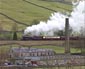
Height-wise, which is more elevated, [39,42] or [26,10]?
[26,10]

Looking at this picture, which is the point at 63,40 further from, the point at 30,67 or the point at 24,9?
the point at 24,9

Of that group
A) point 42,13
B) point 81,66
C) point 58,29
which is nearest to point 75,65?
point 81,66

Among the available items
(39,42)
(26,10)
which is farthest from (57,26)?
(26,10)

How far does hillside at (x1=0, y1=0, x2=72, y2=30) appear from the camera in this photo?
2992 inches

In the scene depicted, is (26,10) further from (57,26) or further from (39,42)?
(39,42)

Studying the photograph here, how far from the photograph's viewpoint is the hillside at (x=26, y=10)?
76.0m

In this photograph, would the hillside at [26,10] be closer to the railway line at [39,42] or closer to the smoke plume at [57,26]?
the smoke plume at [57,26]

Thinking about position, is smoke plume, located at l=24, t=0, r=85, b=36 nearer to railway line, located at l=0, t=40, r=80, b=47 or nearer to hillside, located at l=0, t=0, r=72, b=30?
railway line, located at l=0, t=40, r=80, b=47

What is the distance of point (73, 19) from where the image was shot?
196ft

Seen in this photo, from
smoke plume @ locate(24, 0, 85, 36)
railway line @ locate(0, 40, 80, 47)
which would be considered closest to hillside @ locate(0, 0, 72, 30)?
smoke plume @ locate(24, 0, 85, 36)

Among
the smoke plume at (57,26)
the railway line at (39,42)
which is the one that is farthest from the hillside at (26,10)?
the railway line at (39,42)

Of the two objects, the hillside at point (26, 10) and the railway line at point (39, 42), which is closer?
the railway line at point (39, 42)

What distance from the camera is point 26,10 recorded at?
3361 inches

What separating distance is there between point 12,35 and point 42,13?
24434 millimetres
